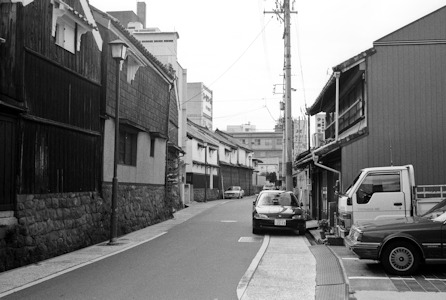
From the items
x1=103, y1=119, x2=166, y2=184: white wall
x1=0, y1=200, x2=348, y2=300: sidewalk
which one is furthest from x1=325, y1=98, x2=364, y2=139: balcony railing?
x1=103, y1=119, x2=166, y2=184: white wall

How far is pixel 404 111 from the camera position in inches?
536

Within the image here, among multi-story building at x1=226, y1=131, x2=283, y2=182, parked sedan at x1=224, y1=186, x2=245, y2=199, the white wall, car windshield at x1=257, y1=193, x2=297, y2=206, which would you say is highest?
multi-story building at x1=226, y1=131, x2=283, y2=182

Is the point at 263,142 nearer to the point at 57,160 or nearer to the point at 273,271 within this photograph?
the point at 57,160

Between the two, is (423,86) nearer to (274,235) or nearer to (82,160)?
(274,235)

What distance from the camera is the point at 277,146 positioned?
110250 millimetres

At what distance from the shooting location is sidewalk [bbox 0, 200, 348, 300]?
7395 mm

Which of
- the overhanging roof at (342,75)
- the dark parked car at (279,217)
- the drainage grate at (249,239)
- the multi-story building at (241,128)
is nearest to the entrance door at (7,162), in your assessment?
the drainage grate at (249,239)

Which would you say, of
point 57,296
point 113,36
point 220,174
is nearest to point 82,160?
point 113,36

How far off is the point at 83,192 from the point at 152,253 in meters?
2.90

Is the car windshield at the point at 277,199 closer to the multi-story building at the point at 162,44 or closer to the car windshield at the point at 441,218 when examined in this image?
the car windshield at the point at 441,218

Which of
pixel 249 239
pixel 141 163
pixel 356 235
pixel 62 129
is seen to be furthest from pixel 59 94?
pixel 356 235

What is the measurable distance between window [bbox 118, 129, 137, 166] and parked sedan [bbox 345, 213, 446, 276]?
10.0 m

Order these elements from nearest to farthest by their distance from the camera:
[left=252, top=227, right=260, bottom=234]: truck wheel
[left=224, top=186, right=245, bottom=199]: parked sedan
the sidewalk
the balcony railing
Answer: the sidewalk, the balcony railing, [left=252, top=227, right=260, bottom=234]: truck wheel, [left=224, top=186, right=245, bottom=199]: parked sedan

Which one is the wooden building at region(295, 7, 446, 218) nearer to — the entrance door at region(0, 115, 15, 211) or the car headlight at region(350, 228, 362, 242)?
the car headlight at region(350, 228, 362, 242)
